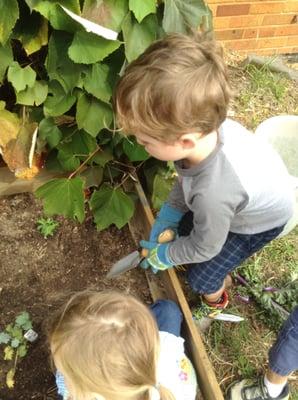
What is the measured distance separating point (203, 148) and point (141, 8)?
0.57 metres

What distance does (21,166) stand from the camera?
6.93ft

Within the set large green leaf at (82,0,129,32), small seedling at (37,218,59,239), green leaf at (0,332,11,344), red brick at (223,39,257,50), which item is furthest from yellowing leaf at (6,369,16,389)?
red brick at (223,39,257,50)

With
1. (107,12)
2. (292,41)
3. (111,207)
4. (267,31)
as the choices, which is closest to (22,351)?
(111,207)

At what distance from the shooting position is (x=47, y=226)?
2.35 m

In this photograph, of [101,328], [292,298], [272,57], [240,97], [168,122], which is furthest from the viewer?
[272,57]

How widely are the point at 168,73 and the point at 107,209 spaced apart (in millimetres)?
997

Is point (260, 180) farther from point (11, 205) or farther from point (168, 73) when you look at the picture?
point (11, 205)

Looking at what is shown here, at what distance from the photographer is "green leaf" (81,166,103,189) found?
231 cm

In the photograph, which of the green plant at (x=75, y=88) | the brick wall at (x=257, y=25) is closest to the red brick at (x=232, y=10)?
the brick wall at (x=257, y=25)

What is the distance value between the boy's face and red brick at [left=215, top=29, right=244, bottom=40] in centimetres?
202

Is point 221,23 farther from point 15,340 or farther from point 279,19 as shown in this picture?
point 15,340

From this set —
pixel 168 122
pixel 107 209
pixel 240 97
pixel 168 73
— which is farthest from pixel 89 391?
pixel 240 97

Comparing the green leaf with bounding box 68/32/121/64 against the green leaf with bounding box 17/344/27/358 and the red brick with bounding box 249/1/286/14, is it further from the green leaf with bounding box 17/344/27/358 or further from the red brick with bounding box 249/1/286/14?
the red brick with bounding box 249/1/286/14

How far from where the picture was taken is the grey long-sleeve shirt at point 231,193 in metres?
1.50
